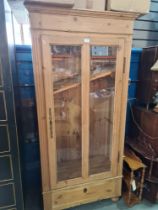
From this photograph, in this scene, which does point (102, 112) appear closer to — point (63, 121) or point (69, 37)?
point (63, 121)

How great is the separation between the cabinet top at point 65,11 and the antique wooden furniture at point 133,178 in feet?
4.53

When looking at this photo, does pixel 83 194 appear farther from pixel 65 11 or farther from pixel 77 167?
pixel 65 11

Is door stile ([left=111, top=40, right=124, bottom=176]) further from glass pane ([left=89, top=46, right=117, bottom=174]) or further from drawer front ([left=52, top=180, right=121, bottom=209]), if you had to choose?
drawer front ([left=52, top=180, right=121, bottom=209])

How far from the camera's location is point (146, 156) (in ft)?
5.76

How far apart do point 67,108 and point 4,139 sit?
23.5 inches

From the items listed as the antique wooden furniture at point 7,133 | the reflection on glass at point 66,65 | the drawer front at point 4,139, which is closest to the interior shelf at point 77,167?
the antique wooden furniture at point 7,133

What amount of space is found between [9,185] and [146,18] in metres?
2.43

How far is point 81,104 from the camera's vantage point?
149 centimetres

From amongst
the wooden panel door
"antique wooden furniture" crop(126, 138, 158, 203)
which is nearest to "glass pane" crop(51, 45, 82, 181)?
the wooden panel door

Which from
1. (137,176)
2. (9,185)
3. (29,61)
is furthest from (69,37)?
(137,176)

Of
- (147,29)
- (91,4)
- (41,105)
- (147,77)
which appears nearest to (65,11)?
(91,4)

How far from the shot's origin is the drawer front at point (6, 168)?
138cm

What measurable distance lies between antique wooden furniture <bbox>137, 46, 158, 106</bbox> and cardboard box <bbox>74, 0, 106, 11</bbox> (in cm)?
79

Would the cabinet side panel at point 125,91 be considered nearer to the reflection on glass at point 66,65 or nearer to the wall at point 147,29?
the reflection on glass at point 66,65
